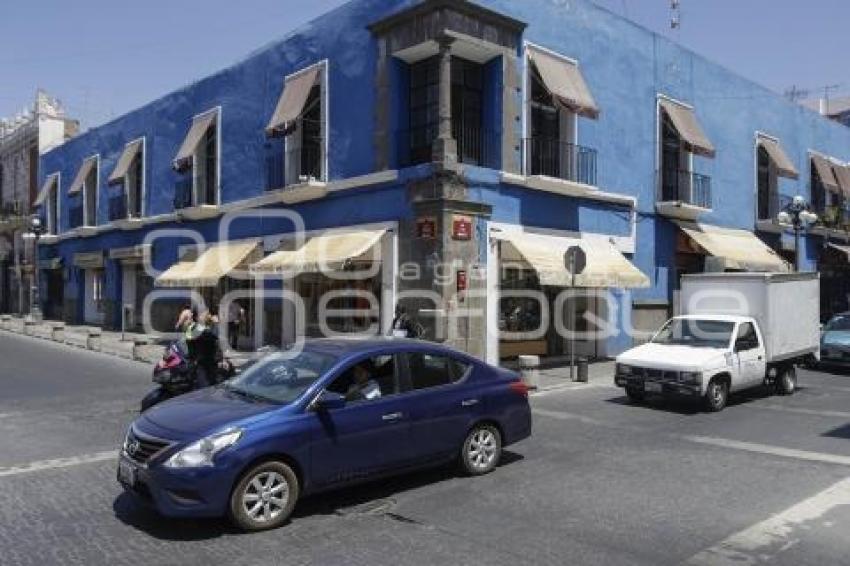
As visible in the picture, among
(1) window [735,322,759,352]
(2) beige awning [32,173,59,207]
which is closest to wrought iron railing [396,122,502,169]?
(1) window [735,322,759,352]

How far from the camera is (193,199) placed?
25.3 meters

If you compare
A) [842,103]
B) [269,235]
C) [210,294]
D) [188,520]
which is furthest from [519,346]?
[842,103]

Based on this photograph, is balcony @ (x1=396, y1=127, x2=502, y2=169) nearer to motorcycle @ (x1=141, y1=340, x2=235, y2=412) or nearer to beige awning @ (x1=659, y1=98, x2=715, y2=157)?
beige awning @ (x1=659, y1=98, x2=715, y2=157)

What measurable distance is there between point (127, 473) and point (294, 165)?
15153 millimetres

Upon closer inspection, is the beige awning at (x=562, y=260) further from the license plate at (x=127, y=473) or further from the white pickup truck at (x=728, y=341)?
the license plate at (x=127, y=473)

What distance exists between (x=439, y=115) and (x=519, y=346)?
20.9 feet

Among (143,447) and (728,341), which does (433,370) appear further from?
(728,341)

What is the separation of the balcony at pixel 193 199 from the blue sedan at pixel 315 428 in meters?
17.5

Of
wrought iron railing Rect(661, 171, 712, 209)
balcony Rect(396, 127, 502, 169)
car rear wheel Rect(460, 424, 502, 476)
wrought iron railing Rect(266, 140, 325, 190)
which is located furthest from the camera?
wrought iron railing Rect(661, 171, 712, 209)

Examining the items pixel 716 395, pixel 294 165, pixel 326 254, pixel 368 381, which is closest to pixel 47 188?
pixel 294 165

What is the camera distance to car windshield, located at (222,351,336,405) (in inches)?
271

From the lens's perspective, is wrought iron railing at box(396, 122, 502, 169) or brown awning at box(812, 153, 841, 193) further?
brown awning at box(812, 153, 841, 193)

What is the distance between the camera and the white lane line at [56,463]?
811cm

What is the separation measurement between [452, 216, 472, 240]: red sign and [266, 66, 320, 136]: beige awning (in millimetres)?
5542
